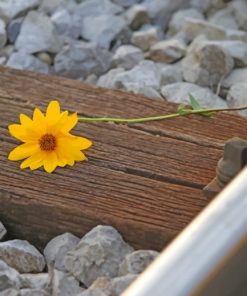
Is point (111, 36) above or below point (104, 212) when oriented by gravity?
above

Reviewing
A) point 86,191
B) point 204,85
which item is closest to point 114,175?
point 86,191

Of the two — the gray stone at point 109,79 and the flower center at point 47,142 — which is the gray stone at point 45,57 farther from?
the flower center at point 47,142

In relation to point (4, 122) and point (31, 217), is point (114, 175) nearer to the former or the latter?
point (31, 217)

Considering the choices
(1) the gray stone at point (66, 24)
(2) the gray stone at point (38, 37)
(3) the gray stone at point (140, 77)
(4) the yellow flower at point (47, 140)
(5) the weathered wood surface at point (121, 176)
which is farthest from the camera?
(1) the gray stone at point (66, 24)

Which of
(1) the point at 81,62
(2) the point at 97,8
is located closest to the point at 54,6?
(2) the point at 97,8

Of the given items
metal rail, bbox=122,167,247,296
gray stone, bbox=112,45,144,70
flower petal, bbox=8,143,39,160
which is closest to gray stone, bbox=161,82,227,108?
gray stone, bbox=112,45,144,70

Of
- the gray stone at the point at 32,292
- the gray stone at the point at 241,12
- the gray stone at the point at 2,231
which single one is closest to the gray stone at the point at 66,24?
the gray stone at the point at 241,12

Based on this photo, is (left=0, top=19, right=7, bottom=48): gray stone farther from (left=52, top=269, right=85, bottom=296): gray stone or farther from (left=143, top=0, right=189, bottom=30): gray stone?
(left=52, top=269, right=85, bottom=296): gray stone
